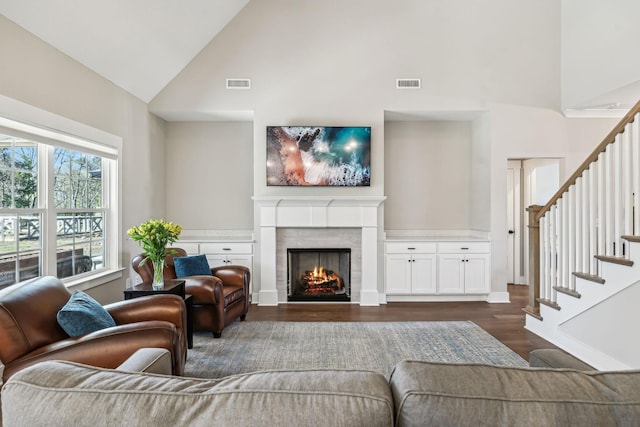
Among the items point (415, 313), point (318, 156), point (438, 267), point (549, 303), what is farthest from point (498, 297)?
point (318, 156)

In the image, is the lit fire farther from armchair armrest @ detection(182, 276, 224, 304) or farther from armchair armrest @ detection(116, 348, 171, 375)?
armchair armrest @ detection(116, 348, 171, 375)

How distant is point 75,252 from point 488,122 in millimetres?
5354

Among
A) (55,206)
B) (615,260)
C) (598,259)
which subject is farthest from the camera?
(55,206)

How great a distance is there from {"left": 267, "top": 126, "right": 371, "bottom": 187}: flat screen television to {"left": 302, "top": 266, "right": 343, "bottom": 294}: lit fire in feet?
4.34

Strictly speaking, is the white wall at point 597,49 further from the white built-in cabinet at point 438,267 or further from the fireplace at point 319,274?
the fireplace at point 319,274

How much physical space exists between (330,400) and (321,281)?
4661 mm

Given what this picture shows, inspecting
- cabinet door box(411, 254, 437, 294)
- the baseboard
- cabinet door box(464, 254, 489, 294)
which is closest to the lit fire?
cabinet door box(411, 254, 437, 294)

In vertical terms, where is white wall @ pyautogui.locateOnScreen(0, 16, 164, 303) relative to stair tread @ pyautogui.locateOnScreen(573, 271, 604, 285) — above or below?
above

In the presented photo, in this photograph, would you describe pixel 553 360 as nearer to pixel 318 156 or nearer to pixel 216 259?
pixel 318 156

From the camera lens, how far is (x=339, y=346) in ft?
11.2

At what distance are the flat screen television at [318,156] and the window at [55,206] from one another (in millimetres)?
1936

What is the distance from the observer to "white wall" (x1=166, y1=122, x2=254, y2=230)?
566 cm

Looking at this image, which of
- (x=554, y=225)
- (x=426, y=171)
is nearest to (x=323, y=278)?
(x=426, y=171)

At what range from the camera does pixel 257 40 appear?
5.01 metres
